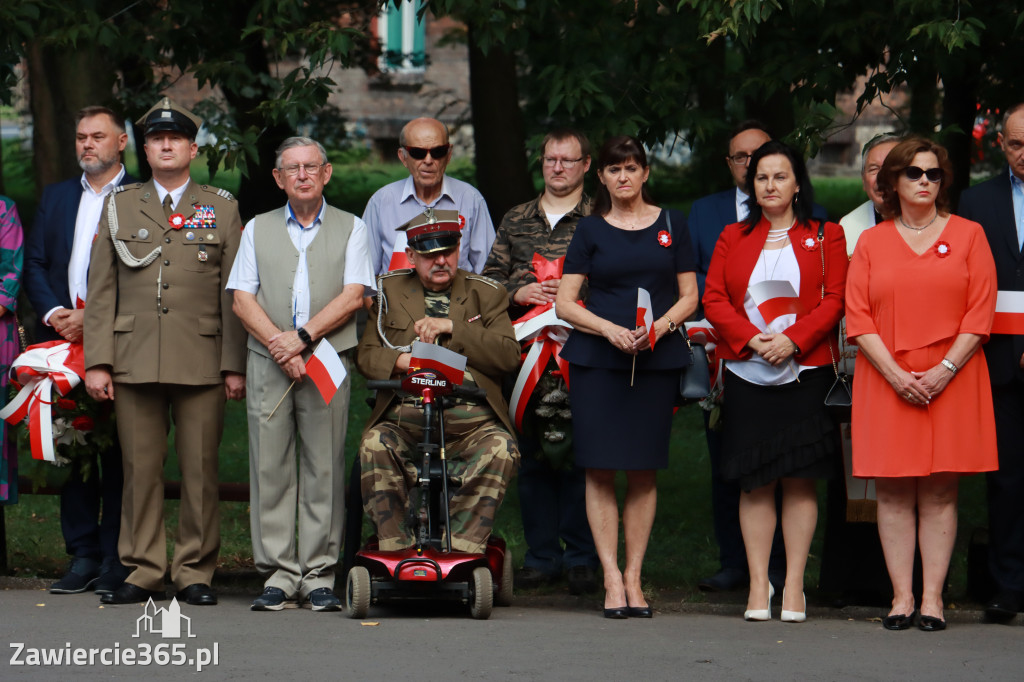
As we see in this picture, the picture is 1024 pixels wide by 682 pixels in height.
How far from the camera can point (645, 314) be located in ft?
23.2

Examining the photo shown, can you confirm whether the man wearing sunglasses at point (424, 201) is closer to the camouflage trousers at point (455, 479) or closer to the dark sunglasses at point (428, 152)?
the dark sunglasses at point (428, 152)

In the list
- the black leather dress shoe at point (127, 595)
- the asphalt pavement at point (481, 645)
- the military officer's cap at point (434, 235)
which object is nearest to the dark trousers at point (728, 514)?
the asphalt pavement at point (481, 645)

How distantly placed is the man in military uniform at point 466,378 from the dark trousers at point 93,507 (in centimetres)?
147

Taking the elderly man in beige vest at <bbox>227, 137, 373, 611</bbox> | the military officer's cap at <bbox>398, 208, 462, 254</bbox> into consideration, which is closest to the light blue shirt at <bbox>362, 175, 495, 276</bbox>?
the elderly man in beige vest at <bbox>227, 137, 373, 611</bbox>

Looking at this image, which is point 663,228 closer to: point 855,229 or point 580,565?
point 855,229

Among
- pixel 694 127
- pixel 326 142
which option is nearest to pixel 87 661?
pixel 694 127

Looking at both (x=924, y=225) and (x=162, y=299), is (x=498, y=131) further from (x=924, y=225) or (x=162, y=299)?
(x=924, y=225)

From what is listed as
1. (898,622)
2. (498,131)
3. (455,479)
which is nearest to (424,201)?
(455,479)

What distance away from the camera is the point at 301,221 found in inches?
300

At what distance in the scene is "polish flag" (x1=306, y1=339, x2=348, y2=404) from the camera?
24.3ft

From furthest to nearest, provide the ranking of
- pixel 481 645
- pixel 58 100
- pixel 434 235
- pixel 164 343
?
1. pixel 58 100
2. pixel 164 343
3. pixel 434 235
4. pixel 481 645

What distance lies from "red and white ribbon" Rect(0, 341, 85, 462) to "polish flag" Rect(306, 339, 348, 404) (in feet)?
4.02

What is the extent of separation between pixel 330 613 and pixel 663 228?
8.00 feet

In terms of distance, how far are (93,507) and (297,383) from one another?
1416mm
